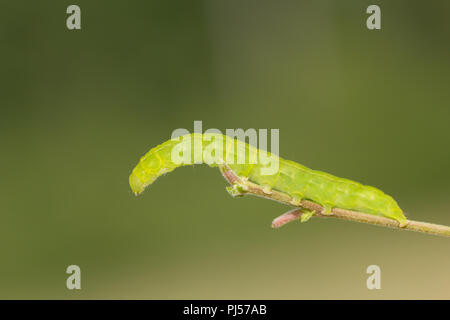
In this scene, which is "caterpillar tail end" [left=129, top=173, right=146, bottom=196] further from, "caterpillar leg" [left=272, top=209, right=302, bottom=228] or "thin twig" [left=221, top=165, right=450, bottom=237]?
"caterpillar leg" [left=272, top=209, right=302, bottom=228]

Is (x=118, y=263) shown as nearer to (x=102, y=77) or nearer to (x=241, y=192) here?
(x=102, y=77)

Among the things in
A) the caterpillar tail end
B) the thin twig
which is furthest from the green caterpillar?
the thin twig

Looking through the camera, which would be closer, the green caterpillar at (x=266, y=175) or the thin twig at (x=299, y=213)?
the thin twig at (x=299, y=213)

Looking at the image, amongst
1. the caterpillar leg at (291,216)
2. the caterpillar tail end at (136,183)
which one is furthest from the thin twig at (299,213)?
the caterpillar tail end at (136,183)

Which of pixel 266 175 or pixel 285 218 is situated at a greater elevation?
pixel 266 175

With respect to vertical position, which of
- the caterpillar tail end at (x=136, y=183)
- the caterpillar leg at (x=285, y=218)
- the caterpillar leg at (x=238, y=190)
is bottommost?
the caterpillar leg at (x=285, y=218)

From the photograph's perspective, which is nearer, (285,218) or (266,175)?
(285,218)

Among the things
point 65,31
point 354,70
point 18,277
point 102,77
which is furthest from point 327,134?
point 18,277

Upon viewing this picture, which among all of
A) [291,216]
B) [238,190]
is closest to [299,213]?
[291,216]

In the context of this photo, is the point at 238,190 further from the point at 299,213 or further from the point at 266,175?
the point at 266,175

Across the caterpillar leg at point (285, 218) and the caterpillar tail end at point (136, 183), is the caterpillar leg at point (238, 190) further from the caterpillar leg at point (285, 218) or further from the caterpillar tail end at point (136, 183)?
the caterpillar tail end at point (136, 183)
